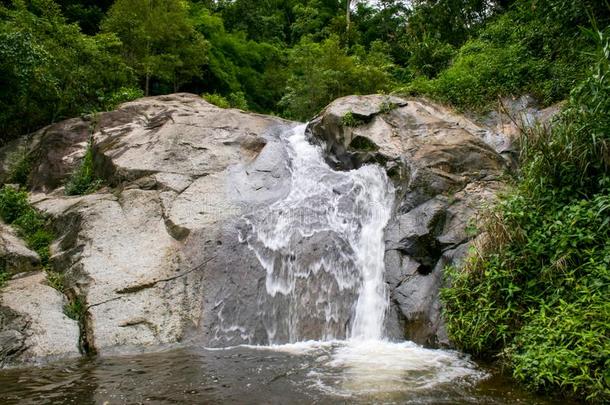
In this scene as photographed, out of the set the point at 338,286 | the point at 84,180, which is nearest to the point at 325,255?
the point at 338,286

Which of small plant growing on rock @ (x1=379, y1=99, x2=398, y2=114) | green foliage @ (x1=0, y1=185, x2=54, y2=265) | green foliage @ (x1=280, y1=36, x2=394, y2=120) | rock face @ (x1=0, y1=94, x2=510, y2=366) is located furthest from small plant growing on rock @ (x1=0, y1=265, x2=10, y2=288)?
green foliage @ (x1=280, y1=36, x2=394, y2=120)

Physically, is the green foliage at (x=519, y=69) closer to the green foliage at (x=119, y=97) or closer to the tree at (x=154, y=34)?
the green foliage at (x=119, y=97)

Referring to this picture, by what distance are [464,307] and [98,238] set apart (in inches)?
259

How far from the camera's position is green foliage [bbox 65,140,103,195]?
36.4 ft

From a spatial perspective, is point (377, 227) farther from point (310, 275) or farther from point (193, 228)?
point (193, 228)

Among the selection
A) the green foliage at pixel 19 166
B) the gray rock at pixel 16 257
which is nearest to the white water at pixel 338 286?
the gray rock at pixel 16 257

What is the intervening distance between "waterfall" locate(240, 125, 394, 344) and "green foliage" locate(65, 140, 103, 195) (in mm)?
4393

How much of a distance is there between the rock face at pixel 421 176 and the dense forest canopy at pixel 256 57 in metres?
1.87

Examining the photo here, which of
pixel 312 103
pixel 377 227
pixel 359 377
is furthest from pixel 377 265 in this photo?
pixel 312 103

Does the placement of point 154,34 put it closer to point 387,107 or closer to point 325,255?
point 387,107

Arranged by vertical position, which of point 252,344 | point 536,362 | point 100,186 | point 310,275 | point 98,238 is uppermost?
point 100,186

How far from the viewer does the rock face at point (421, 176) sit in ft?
24.6

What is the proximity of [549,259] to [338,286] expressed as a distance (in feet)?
11.2

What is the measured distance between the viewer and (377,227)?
8.94 m
